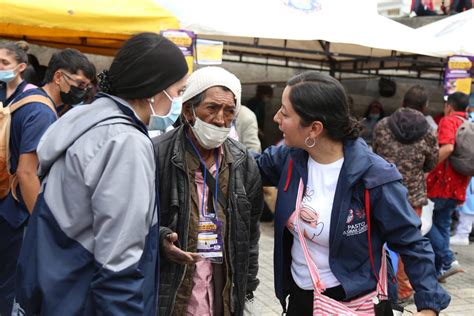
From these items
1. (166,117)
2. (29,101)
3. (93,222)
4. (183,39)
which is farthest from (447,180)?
(93,222)

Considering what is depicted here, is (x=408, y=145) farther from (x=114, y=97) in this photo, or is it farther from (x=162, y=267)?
(x=114, y=97)

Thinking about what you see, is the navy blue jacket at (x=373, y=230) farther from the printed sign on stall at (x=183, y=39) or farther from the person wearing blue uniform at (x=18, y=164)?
the printed sign on stall at (x=183, y=39)

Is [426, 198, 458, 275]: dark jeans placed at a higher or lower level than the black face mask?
lower

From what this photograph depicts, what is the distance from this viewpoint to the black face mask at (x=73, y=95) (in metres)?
3.89

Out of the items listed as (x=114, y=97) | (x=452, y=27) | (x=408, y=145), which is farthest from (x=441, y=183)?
(x=114, y=97)

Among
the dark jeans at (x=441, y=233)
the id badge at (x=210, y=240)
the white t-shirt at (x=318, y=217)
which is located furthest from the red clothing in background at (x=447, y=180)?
the id badge at (x=210, y=240)

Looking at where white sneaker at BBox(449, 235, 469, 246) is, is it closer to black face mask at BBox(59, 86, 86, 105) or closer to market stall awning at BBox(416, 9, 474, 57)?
market stall awning at BBox(416, 9, 474, 57)

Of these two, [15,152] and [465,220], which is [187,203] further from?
[465,220]

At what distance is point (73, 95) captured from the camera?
3.90 meters

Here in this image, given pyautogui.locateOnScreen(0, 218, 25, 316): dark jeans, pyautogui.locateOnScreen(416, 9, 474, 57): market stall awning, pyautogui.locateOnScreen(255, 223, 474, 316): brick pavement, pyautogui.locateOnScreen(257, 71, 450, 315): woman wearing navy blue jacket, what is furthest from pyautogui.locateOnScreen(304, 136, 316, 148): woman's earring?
pyautogui.locateOnScreen(416, 9, 474, 57): market stall awning

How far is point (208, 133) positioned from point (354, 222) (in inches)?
29.4

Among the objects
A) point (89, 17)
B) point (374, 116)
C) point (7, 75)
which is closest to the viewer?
point (7, 75)

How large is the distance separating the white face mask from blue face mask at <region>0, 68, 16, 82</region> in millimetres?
1761

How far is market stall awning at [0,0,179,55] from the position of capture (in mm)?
5301
